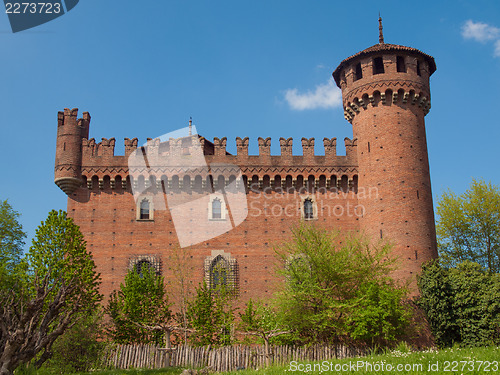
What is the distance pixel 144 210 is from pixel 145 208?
0.13 m

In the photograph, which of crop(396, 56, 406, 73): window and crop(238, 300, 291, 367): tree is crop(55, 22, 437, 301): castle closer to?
crop(396, 56, 406, 73): window

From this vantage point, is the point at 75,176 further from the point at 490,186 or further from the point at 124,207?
the point at 490,186

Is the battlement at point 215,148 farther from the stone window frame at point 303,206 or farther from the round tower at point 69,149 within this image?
the stone window frame at point 303,206

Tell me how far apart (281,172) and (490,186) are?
55.3ft

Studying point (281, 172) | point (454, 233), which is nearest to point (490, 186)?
point (454, 233)

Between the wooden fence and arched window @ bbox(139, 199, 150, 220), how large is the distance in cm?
872

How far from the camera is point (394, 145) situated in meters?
28.3

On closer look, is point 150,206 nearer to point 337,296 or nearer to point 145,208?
point 145,208

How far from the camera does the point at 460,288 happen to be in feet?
81.8

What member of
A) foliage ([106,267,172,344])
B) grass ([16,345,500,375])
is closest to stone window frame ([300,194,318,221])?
foliage ([106,267,172,344])

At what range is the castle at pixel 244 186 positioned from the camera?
28016 millimetres

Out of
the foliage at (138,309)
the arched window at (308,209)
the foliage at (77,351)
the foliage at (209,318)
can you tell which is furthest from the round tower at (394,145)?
the foliage at (77,351)

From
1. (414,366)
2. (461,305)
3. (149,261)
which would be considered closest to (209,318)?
(149,261)

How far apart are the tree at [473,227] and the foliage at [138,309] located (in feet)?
71.6
